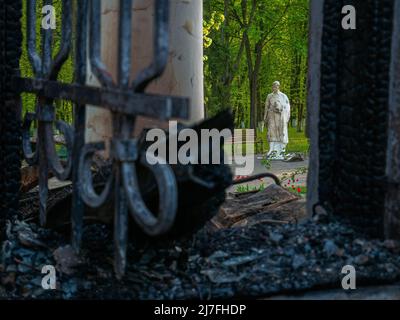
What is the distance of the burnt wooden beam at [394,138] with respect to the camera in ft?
15.5

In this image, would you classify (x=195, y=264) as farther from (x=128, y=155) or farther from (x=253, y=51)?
(x=253, y=51)

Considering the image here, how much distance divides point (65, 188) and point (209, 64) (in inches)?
477

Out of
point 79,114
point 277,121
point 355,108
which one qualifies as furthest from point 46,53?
point 277,121

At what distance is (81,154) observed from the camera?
378 centimetres

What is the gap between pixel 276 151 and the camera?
16688 mm

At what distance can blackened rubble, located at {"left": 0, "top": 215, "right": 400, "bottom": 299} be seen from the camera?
414 centimetres

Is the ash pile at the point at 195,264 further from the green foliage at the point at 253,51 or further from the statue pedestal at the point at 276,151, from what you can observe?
the statue pedestal at the point at 276,151

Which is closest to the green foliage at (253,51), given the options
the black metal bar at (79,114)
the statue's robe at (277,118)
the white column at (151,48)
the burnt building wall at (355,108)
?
A: the statue's robe at (277,118)

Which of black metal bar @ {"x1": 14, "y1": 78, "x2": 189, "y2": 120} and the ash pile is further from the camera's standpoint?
the ash pile

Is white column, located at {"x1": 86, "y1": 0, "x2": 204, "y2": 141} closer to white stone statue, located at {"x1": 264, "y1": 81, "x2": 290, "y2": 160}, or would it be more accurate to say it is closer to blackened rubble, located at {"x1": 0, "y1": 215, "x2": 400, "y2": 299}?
blackened rubble, located at {"x1": 0, "y1": 215, "x2": 400, "y2": 299}

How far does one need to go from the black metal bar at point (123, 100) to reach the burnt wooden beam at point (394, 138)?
2.20 metres

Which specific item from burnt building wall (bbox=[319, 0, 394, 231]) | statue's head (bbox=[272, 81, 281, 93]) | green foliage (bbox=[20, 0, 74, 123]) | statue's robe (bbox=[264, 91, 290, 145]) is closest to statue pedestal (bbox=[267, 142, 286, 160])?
statue's robe (bbox=[264, 91, 290, 145])

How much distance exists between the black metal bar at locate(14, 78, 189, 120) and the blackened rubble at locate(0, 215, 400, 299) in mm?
1005

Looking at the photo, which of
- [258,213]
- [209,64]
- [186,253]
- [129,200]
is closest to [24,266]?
[186,253]
